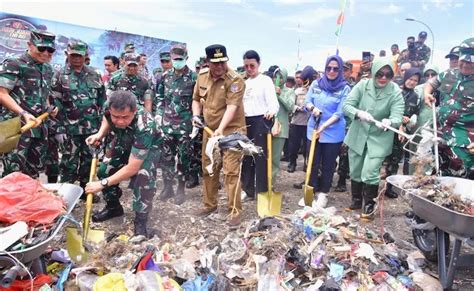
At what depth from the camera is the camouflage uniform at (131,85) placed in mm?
5371

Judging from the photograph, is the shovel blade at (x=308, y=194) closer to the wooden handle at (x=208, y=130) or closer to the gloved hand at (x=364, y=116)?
the gloved hand at (x=364, y=116)

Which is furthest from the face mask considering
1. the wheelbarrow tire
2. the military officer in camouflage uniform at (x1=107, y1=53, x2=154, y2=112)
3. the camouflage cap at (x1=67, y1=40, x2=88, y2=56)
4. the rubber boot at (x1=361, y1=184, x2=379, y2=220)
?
the wheelbarrow tire

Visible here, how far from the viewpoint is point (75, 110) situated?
470 centimetres

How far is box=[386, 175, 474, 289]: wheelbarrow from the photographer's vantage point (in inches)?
111

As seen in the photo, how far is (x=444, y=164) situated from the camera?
4.14 m

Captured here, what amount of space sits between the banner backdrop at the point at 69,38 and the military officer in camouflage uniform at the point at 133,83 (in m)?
4.56

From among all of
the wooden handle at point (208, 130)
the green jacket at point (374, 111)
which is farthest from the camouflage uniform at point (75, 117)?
the green jacket at point (374, 111)

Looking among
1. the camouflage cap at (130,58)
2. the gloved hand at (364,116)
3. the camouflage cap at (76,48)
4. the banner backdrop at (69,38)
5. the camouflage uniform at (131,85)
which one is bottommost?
the gloved hand at (364,116)

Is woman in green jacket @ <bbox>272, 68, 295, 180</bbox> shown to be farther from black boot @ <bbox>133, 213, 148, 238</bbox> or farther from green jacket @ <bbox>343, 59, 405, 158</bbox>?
black boot @ <bbox>133, 213, 148, 238</bbox>

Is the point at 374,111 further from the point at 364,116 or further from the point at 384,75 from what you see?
the point at 384,75

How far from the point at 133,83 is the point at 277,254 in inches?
137

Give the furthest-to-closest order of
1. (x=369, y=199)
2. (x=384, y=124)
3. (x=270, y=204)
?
(x=369, y=199)
(x=270, y=204)
(x=384, y=124)

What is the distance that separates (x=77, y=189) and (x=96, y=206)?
6.22ft

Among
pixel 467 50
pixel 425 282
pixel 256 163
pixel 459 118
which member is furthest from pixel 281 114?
pixel 425 282
